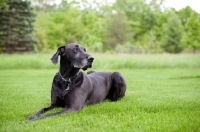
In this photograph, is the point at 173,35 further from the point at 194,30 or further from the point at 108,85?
the point at 108,85

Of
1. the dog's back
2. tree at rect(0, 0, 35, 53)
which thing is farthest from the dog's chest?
tree at rect(0, 0, 35, 53)

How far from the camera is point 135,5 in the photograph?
56594 millimetres

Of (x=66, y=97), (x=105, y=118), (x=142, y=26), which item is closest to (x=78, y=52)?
(x=66, y=97)

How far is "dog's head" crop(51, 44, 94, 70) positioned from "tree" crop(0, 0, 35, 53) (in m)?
27.9

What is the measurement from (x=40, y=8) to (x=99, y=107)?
58928 millimetres

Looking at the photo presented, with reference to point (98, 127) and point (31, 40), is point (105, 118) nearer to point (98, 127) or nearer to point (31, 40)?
point (98, 127)

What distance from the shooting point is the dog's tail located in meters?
6.41

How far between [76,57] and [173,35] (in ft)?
137

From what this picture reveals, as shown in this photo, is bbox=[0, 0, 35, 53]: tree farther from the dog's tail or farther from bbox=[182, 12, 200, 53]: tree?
the dog's tail

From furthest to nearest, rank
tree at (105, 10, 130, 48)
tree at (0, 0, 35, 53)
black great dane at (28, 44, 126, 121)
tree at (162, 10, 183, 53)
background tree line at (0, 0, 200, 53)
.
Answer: tree at (105, 10, 130, 48), tree at (162, 10, 183, 53), background tree line at (0, 0, 200, 53), tree at (0, 0, 35, 53), black great dane at (28, 44, 126, 121)

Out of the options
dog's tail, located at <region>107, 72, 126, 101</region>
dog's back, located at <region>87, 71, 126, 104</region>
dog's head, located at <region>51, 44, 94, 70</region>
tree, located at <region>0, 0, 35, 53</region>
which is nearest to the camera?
dog's head, located at <region>51, 44, 94, 70</region>

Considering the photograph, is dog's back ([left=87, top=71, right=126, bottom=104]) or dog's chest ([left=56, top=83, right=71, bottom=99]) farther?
dog's back ([left=87, top=71, right=126, bottom=104])

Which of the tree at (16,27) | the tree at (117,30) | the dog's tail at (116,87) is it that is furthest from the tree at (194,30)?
the dog's tail at (116,87)

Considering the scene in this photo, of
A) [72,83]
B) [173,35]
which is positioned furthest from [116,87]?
[173,35]
